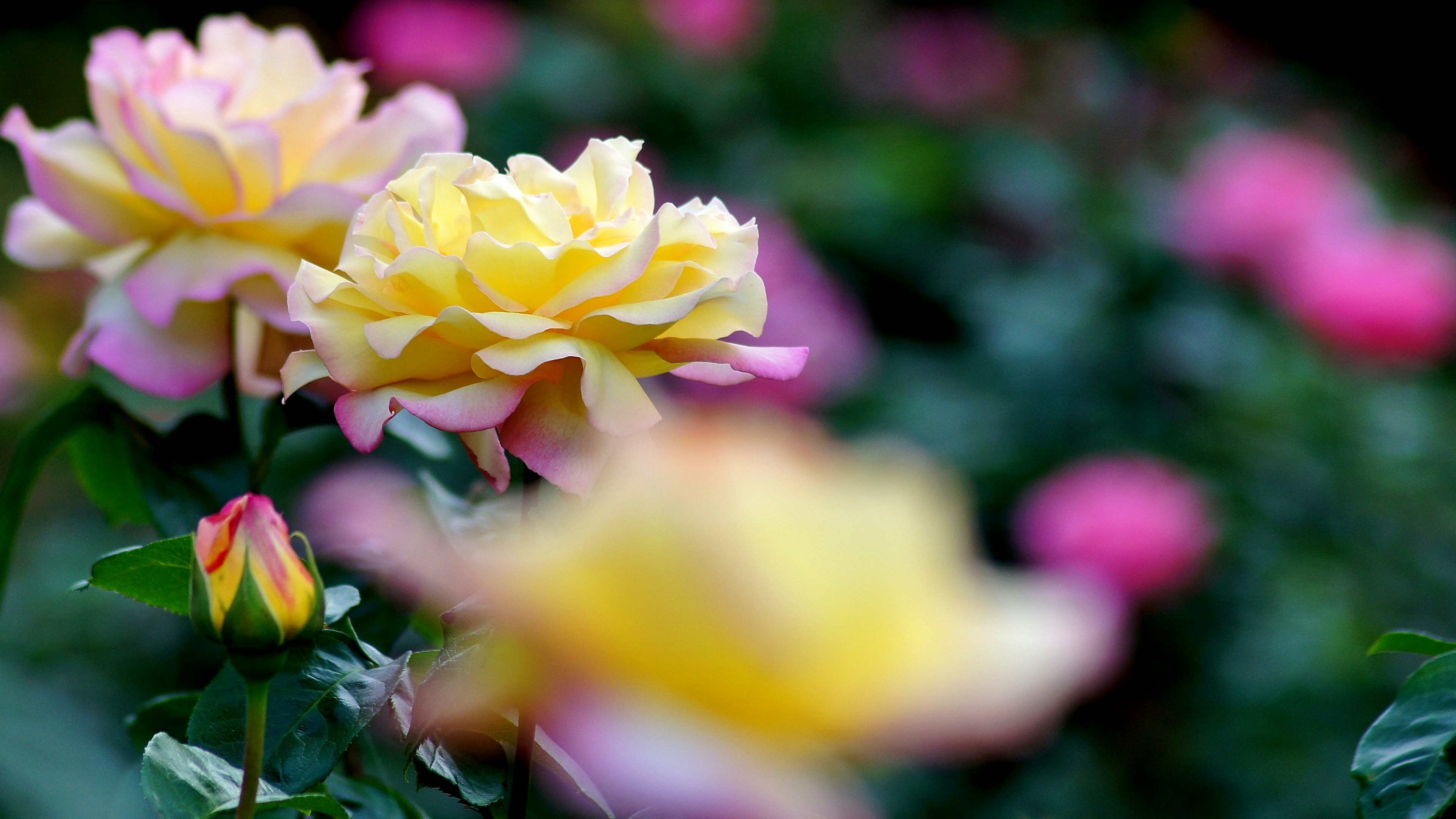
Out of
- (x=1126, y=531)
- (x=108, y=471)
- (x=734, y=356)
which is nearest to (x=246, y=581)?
(x=734, y=356)

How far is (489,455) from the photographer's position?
272 millimetres

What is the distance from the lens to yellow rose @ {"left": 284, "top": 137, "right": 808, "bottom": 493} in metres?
0.25

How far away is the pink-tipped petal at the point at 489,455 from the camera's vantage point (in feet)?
0.89

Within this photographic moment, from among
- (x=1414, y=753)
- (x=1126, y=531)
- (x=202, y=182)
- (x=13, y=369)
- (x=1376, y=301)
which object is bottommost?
(x=13, y=369)

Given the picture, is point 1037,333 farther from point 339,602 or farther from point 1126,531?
point 339,602

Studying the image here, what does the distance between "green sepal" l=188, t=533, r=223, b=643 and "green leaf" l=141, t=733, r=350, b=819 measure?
24 mm

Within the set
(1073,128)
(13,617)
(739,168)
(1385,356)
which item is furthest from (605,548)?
(1073,128)

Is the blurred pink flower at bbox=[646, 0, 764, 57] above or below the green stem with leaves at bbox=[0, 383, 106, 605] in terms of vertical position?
above

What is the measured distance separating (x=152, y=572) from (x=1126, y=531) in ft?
3.08

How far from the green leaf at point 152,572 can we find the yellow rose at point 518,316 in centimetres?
6

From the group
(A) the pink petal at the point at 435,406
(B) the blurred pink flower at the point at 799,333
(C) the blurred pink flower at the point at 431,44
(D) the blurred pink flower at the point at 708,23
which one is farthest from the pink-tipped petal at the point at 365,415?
(D) the blurred pink flower at the point at 708,23

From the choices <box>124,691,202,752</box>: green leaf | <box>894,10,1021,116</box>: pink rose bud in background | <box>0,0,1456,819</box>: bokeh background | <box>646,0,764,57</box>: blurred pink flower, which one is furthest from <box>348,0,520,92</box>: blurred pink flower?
<box>124,691,202,752</box>: green leaf

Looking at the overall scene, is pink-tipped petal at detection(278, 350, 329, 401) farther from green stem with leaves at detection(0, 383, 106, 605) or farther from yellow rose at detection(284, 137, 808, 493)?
green stem with leaves at detection(0, 383, 106, 605)

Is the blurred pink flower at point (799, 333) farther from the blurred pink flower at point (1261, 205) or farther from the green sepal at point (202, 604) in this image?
the green sepal at point (202, 604)
